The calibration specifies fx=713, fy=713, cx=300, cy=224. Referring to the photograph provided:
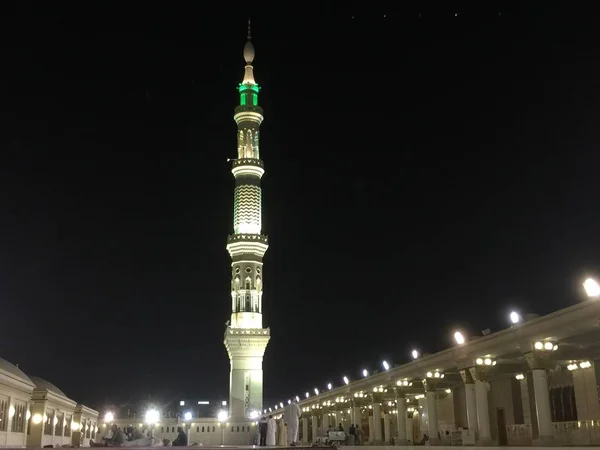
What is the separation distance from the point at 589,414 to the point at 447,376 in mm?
6756

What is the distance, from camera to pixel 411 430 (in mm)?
44688

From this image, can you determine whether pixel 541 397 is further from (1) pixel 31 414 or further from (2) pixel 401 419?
(1) pixel 31 414

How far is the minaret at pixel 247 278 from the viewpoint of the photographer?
1969 inches

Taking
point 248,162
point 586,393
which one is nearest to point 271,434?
point 586,393

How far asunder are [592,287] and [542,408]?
498 cm

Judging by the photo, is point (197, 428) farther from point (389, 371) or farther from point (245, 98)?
point (245, 98)

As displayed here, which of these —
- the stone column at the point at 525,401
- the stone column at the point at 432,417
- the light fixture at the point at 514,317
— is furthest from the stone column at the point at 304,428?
the light fixture at the point at 514,317

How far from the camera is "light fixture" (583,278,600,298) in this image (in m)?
16.6

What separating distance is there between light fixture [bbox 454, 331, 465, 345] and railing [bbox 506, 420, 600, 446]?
11.8ft

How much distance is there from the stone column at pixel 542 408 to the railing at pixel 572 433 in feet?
4.06

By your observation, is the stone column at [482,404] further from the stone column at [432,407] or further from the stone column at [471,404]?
the stone column at [432,407]

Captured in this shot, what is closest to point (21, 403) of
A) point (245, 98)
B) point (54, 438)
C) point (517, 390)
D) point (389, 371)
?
point (54, 438)

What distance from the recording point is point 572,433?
21188 millimetres

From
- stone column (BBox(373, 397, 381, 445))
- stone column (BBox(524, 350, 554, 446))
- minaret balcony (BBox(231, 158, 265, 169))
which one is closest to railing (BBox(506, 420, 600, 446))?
stone column (BBox(524, 350, 554, 446))
